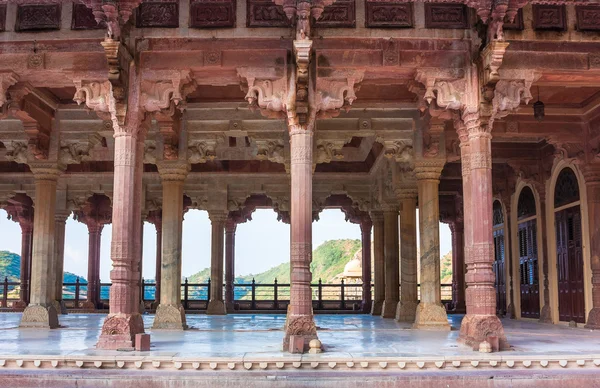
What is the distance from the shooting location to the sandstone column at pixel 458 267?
21.8m

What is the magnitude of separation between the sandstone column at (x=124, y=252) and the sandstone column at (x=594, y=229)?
8.63 meters

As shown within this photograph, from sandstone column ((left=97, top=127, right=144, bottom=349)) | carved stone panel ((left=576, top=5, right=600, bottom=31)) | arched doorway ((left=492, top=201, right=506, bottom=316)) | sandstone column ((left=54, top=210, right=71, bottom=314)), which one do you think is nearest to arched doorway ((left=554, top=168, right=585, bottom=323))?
arched doorway ((left=492, top=201, right=506, bottom=316))

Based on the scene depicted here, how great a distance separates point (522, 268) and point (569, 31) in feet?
29.8

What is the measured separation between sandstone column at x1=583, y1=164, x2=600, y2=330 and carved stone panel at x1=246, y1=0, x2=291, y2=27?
7242 millimetres

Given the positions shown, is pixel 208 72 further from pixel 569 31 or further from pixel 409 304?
pixel 409 304

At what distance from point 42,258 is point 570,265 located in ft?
36.1

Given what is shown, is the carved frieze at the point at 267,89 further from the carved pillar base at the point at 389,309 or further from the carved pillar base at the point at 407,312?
the carved pillar base at the point at 389,309

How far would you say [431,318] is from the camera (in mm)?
12344

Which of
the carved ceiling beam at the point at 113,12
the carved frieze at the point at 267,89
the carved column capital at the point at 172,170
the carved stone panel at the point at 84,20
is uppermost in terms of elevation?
the carved stone panel at the point at 84,20

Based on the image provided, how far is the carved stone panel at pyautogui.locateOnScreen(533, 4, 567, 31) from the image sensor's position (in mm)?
9508

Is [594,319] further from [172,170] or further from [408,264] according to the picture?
[172,170]

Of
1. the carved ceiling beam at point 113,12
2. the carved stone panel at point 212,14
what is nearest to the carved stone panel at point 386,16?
the carved stone panel at point 212,14

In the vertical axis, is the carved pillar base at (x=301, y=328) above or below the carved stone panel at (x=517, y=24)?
below

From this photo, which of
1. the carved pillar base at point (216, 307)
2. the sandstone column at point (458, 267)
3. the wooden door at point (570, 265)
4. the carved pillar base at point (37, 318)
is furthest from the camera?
the sandstone column at point (458, 267)
